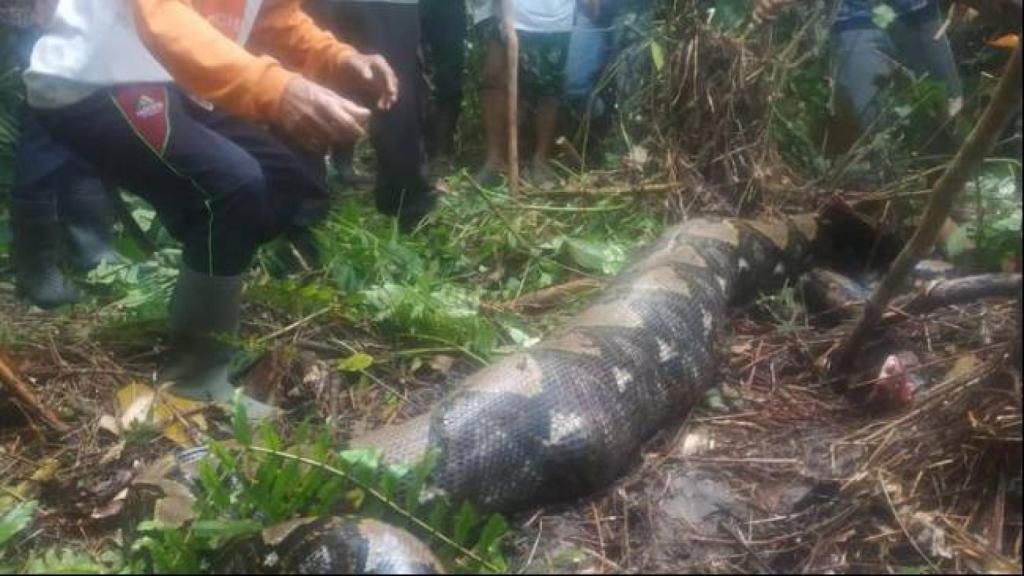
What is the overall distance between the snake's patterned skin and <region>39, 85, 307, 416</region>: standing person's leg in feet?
2.54

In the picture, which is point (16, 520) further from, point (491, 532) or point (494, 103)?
point (494, 103)

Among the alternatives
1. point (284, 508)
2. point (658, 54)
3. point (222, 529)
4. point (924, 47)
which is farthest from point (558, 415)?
point (924, 47)

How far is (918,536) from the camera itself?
7.84 ft

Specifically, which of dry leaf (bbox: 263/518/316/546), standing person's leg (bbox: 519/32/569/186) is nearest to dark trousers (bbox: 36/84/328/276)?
dry leaf (bbox: 263/518/316/546)

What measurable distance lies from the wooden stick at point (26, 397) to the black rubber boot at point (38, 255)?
78 cm

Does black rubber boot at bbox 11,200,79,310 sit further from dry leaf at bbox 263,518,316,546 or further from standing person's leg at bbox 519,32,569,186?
standing person's leg at bbox 519,32,569,186

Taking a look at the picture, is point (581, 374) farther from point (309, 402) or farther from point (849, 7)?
point (849, 7)

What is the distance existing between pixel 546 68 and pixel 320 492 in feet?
12.0

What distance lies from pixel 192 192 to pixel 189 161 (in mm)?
109

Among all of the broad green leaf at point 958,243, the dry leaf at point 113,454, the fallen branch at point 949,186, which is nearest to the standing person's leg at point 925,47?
the broad green leaf at point 958,243

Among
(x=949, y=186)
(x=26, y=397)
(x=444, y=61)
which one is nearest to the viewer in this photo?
(x=949, y=186)

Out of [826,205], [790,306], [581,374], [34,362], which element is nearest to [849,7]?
[826,205]

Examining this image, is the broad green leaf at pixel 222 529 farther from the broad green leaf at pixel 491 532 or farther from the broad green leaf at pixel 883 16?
the broad green leaf at pixel 883 16

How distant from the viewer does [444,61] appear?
17.7ft
